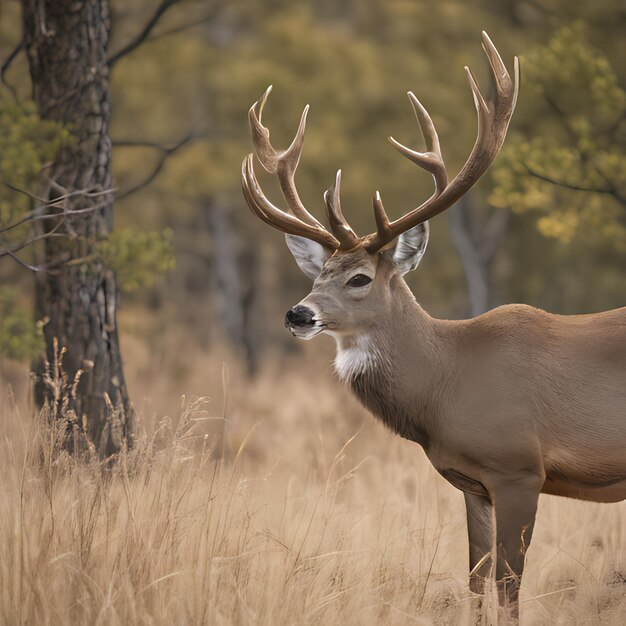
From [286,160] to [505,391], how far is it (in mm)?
1973

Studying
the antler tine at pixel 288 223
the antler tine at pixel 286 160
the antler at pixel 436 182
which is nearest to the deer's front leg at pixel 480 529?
the antler at pixel 436 182

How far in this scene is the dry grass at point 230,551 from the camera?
437cm

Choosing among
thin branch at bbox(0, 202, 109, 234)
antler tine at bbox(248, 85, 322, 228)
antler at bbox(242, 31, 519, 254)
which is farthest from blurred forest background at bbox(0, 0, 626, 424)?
antler at bbox(242, 31, 519, 254)

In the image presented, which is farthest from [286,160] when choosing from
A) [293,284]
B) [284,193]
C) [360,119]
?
[293,284]

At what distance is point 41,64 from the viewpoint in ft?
22.5

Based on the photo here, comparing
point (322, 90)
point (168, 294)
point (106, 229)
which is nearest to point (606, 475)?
point (106, 229)

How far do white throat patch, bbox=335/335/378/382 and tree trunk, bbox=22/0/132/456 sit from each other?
1.76 meters

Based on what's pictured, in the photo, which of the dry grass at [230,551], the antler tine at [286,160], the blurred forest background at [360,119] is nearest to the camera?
the dry grass at [230,551]

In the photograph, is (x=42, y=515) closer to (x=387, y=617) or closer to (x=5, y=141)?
(x=387, y=617)

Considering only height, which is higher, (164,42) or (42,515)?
(164,42)

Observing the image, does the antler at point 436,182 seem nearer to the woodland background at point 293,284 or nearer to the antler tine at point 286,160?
the antler tine at point 286,160

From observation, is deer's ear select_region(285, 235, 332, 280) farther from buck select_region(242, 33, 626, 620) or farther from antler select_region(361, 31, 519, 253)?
antler select_region(361, 31, 519, 253)

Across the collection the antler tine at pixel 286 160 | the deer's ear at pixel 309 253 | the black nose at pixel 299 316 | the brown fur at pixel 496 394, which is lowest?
the brown fur at pixel 496 394

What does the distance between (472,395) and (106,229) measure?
2.94m
